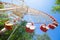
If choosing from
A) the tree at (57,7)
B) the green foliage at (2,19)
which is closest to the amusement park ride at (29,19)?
the green foliage at (2,19)

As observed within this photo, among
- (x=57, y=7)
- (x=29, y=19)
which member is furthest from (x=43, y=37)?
(x=57, y=7)

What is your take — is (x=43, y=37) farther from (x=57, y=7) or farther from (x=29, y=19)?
(x=57, y=7)

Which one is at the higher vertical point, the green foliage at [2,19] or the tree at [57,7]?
the tree at [57,7]

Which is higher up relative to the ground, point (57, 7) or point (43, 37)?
point (57, 7)

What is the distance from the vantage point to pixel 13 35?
1.28 m

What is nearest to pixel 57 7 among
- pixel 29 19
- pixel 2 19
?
pixel 29 19

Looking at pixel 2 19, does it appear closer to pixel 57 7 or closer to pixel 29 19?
pixel 29 19

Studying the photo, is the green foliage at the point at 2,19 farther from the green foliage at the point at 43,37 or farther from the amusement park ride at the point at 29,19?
the green foliage at the point at 43,37

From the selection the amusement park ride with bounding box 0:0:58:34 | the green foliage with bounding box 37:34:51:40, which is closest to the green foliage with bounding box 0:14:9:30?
the amusement park ride with bounding box 0:0:58:34

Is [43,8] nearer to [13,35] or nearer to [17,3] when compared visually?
[17,3]

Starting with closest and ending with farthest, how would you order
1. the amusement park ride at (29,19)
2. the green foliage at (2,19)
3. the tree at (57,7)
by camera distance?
the amusement park ride at (29,19) < the green foliage at (2,19) < the tree at (57,7)

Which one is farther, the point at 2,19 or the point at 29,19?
the point at 29,19

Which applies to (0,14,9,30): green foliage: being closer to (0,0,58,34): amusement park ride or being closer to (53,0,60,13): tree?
(0,0,58,34): amusement park ride

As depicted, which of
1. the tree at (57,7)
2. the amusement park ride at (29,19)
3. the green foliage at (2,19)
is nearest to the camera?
the amusement park ride at (29,19)
